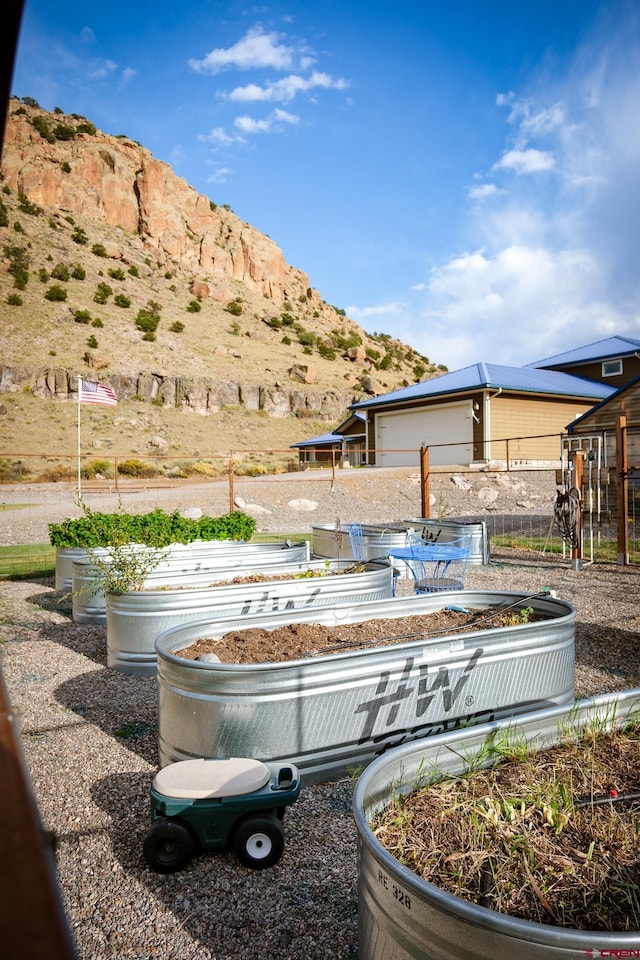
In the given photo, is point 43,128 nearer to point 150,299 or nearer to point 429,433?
point 150,299

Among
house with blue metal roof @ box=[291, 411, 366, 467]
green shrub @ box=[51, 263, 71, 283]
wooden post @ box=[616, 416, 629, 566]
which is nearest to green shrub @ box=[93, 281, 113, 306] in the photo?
green shrub @ box=[51, 263, 71, 283]

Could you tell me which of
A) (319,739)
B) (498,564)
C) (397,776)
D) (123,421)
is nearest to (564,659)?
(319,739)

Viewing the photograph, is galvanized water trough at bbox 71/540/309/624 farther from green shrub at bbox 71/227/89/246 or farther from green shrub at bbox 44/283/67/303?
green shrub at bbox 71/227/89/246

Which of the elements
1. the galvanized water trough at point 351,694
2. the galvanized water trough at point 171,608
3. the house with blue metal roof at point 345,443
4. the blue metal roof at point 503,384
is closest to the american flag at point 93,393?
the galvanized water trough at point 171,608

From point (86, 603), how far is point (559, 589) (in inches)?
→ 263

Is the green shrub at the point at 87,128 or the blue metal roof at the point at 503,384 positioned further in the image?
the green shrub at the point at 87,128

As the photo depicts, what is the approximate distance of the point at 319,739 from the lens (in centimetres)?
350

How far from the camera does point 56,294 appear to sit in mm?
52250

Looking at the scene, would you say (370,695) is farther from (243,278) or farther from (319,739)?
(243,278)

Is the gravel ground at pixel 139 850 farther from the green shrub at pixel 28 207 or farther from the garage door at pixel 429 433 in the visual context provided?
the green shrub at pixel 28 207

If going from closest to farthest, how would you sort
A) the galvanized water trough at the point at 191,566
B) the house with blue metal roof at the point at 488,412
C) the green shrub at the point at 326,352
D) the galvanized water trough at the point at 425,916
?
the galvanized water trough at the point at 425,916 → the galvanized water trough at the point at 191,566 → the house with blue metal roof at the point at 488,412 → the green shrub at the point at 326,352

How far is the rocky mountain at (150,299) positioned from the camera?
47.7 m

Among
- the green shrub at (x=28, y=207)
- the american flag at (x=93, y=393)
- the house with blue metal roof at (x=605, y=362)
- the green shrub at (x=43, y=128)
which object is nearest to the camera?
the american flag at (x=93, y=393)

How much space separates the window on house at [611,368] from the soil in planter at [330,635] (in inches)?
1101
